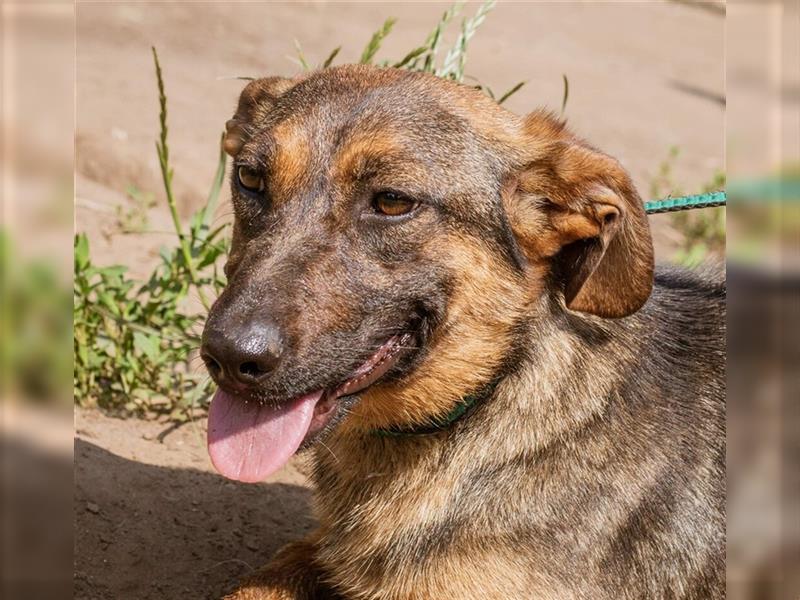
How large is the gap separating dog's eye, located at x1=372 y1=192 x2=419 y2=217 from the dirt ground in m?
1.85

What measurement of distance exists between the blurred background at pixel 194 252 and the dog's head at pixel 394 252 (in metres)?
0.83

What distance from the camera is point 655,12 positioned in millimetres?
14094

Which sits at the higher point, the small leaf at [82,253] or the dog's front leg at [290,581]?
the small leaf at [82,253]

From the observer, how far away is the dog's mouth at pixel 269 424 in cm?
339

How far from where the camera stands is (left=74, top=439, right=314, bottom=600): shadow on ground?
444 centimetres

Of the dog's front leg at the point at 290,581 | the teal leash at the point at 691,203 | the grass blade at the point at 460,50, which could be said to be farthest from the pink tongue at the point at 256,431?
the grass blade at the point at 460,50

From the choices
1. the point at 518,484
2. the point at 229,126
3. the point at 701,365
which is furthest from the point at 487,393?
the point at 229,126

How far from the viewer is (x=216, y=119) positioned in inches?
346

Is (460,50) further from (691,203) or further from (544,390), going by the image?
(544,390)

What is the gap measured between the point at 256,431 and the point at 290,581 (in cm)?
93
